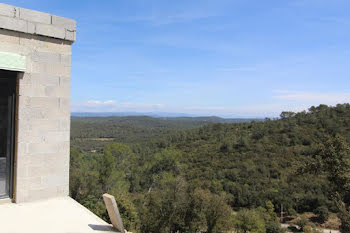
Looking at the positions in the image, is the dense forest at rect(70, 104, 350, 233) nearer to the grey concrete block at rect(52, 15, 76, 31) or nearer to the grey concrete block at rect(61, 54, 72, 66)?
the grey concrete block at rect(61, 54, 72, 66)

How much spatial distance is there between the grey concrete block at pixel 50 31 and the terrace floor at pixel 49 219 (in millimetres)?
2976

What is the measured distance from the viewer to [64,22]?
5.11 metres

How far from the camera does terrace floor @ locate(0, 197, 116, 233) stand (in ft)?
11.8

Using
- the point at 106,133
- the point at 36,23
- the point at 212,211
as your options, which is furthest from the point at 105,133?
the point at 36,23

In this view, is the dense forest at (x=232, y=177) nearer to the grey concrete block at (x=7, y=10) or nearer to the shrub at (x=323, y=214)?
the shrub at (x=323, y=214)

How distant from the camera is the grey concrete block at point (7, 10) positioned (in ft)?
14.4

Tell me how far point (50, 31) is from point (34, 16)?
337mm

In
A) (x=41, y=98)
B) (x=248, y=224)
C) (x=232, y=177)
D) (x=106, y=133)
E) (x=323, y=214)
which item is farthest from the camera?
(x=106, y=133)

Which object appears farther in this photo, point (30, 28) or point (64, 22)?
point (64, 22)

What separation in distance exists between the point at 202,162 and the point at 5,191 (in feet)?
102

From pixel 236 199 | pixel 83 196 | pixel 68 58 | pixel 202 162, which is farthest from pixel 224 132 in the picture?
pixel 68 58

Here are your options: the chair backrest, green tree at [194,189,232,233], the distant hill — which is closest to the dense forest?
green tree at [194,189,232,233]

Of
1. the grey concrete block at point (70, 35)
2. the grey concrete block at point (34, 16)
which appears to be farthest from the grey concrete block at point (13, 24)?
the grey concrete block at point (70, 35)

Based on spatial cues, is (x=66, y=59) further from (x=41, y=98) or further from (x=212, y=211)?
(x=212, y=211)
